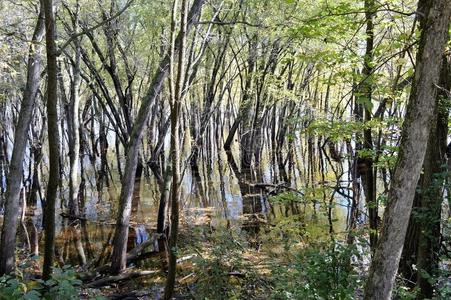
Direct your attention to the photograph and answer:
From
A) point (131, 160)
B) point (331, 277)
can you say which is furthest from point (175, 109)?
point (331, 277)

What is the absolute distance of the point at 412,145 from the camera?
9.88 feet

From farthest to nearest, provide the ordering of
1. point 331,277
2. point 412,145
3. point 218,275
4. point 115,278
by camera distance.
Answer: point 115,278 < point 218,275 < point 331,277 < point 412,145

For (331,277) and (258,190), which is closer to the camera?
(331,277)

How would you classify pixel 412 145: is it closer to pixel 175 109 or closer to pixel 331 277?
pixel 331 277

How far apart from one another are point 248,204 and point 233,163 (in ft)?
32.9

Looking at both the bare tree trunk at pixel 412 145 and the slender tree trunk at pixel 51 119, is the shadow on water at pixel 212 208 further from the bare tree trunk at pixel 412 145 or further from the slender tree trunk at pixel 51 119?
the slender tree trunk at pixel 51 119

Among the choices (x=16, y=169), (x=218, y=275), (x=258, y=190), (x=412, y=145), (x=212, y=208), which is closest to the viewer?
(x=412, y=145)

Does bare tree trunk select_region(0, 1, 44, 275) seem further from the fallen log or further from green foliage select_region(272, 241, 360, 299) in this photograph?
green foliage select_region(272, 241, 360, 299)

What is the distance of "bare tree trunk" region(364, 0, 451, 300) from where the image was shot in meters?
2.93

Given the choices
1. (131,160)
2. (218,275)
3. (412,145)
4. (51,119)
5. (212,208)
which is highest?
(51,119)

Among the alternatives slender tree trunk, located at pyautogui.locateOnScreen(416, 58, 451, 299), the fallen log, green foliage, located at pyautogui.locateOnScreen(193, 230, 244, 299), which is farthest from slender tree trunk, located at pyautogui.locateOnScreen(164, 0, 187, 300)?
slender tree trunk, located at pyautogui.locateOnScreen(416, 58, 451, 299)

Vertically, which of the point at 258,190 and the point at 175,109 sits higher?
the point at 175,109

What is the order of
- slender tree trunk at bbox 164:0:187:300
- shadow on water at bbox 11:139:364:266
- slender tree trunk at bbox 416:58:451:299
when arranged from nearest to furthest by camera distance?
slender tree trunk at bbox 416:58:451:299, slender tree trunk at bbox 164:0:187:300, shadow on water at bbox 11:139:364:266

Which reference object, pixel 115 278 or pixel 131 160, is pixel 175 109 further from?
pixel 115 278
